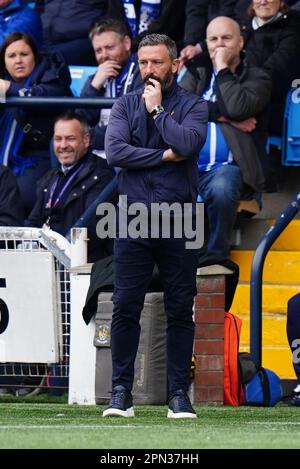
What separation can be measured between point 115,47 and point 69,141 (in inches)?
43.4

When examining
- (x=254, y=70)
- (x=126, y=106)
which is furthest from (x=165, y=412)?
(x=254, y=70)

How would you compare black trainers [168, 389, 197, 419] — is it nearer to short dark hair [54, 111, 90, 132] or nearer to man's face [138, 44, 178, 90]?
man's face [138, 44, 178, 90]

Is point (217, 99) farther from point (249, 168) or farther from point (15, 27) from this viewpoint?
point (15, 27)

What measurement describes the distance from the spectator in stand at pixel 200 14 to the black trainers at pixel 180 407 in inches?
174

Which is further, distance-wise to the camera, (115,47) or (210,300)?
(115,47)

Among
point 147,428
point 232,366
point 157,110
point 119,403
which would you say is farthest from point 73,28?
point 147,428

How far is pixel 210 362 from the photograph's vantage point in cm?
891

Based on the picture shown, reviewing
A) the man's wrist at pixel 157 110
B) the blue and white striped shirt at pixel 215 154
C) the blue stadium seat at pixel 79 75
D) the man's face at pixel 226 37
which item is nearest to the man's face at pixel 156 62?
the man's wrist at pixel 157 110

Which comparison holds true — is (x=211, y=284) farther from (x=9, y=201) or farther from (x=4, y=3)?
(x=4, y=3)

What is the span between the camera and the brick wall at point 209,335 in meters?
8.89

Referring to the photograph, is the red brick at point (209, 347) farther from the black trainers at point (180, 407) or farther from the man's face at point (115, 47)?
the man's face at point (115, 47)

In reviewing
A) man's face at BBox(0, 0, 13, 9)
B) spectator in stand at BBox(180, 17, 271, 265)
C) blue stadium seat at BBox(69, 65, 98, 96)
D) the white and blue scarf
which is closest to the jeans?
spectator in stand at BBox(180, 17, 271, 265)

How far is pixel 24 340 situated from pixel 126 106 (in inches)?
95.1

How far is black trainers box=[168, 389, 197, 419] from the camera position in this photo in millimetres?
7301
